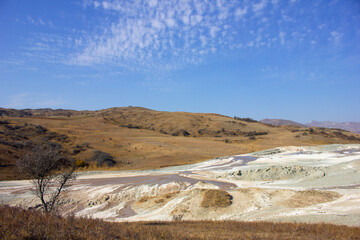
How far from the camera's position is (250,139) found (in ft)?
195

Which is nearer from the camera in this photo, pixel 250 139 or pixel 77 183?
pixel 77 183

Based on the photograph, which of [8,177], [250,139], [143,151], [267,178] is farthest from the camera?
[250,139]

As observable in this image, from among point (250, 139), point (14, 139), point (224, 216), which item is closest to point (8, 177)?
point (14, 139)

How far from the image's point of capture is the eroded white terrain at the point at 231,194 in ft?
45.6

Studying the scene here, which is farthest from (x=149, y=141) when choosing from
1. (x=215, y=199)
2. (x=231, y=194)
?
(x=215, y=199)

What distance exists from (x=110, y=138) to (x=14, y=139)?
17.5m

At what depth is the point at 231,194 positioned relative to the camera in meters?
17.9

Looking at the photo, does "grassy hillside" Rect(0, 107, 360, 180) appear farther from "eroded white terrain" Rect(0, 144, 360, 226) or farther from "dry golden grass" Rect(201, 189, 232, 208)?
"dry golden grass" Rect(201, 189, 232, 208)

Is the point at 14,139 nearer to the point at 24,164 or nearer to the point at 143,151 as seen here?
the point at 143,151

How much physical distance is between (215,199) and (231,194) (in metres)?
1.86

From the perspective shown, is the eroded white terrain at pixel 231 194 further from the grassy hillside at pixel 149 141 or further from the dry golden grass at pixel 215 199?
the grassy hillside at pixel 149 141

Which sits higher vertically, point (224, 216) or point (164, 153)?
point (164, 153)

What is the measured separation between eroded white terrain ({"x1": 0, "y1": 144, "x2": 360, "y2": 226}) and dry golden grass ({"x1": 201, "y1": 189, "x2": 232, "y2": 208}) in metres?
0.31

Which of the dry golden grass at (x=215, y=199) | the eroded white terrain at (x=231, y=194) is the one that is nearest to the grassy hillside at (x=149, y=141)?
the eroded white terrain at (x=231, y=194)
